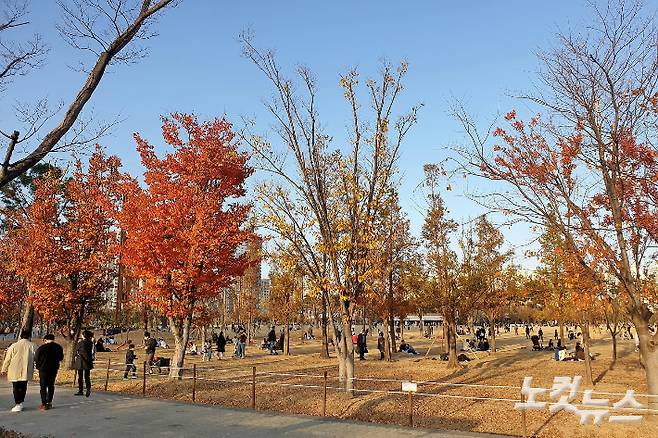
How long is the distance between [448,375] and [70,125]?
54.9ft

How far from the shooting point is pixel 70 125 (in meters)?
7.82

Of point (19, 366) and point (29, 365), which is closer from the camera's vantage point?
point (19, 366)

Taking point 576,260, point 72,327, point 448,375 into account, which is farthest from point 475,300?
point 72,327

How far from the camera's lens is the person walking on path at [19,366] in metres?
10.7

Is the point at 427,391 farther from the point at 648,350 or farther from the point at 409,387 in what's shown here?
the point at 648,350

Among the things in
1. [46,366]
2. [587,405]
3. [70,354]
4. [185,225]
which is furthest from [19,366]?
[70,354]

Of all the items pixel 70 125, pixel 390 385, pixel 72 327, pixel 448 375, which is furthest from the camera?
pixel 72 327

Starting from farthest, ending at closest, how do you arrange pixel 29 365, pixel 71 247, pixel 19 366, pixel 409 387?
pixel 71 247 → pixel 29 365 → pixel 19 366 → pixel 409 387

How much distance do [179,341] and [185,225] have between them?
4.31 meters

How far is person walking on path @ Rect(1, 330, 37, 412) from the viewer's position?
10.7 m

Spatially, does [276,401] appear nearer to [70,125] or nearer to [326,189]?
[326,189]

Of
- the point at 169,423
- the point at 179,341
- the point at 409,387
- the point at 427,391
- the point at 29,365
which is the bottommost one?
the point at 427,391

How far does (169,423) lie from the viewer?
987 cm

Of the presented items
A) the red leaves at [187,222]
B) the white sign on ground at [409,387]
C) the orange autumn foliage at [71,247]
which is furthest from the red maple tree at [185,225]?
the white sign on ground at [409,387]
